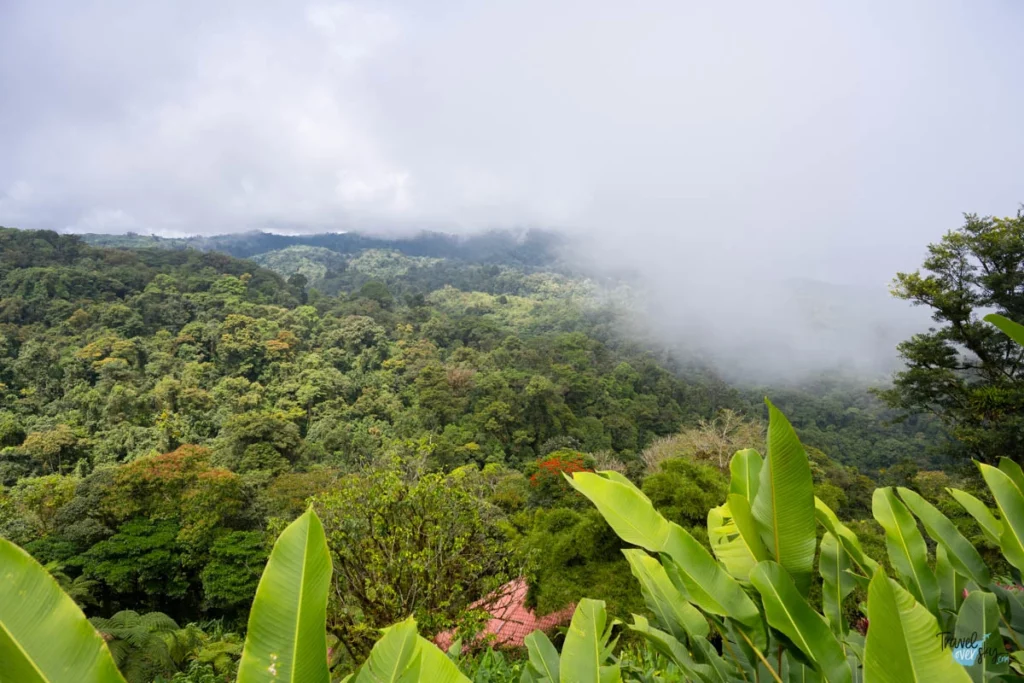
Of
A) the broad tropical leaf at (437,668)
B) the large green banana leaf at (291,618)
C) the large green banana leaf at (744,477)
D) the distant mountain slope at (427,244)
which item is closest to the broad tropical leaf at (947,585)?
the large green banana leaf at (744,477)

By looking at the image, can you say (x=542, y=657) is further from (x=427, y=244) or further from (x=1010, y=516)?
(x=427, y=244)

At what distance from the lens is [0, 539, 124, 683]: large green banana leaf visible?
421 millimetres

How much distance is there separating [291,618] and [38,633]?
211mm

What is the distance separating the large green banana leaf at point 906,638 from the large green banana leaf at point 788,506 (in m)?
0.20

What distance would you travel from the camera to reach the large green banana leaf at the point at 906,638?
45 cm

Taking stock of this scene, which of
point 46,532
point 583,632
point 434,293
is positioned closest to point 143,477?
point 46,532

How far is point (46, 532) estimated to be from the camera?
10.7 metres

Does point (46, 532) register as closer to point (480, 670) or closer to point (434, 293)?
point (480, 670)

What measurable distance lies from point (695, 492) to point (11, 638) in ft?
24.8

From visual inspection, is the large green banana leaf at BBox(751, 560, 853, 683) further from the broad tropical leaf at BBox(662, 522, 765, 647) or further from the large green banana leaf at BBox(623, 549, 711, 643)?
the large green banana leaf at BBox(623, 549, 711, 643)

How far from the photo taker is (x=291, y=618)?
20.6 inches

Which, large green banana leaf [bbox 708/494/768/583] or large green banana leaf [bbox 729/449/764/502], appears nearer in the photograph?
large green banana leaf [bbox 708/494/768/583]

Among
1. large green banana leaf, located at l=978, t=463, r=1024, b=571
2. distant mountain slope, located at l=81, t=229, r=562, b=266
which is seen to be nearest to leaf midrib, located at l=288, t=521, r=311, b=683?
large green banana leaf, located at l=978, t=463, r=1024, b=571

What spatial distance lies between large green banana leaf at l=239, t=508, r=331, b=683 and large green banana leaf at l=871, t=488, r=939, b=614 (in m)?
0.94
